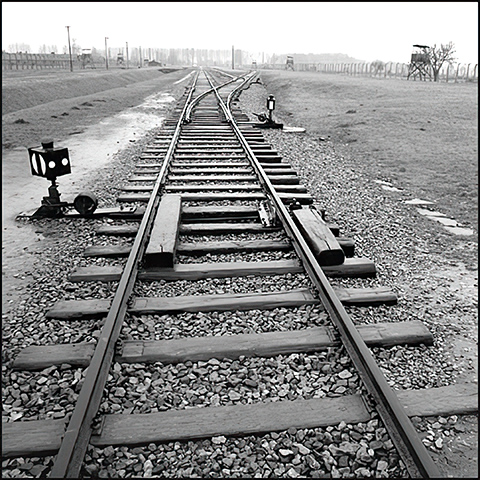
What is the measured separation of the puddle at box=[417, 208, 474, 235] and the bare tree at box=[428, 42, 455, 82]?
1771 inches

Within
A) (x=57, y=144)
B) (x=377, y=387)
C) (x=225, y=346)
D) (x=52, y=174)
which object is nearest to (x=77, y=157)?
(x=57, y=144)

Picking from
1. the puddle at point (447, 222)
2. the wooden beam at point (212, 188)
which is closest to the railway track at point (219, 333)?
the wooden beam at point (212, 188)

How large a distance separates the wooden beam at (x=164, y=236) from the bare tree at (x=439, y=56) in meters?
47.1

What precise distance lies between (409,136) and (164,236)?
31.6ft

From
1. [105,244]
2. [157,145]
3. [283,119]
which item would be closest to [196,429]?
[105,244]

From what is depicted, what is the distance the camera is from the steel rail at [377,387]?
226cm

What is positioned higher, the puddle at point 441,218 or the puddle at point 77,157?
the puddle at point 77,157

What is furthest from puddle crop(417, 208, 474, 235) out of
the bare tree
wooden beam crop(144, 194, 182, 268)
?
the bare tree

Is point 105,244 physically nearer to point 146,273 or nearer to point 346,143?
point 146,273

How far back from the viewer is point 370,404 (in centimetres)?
271

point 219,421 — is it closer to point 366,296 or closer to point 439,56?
point 366,296

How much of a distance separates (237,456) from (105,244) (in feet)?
10.3

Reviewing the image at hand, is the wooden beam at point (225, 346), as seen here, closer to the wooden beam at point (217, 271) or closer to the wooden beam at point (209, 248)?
the wooden beam at point (217, 271)

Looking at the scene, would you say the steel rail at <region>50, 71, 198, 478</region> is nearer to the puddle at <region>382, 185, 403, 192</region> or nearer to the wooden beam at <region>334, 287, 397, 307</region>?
the wooden beam at <region>334, 287, 397, 307</region>
